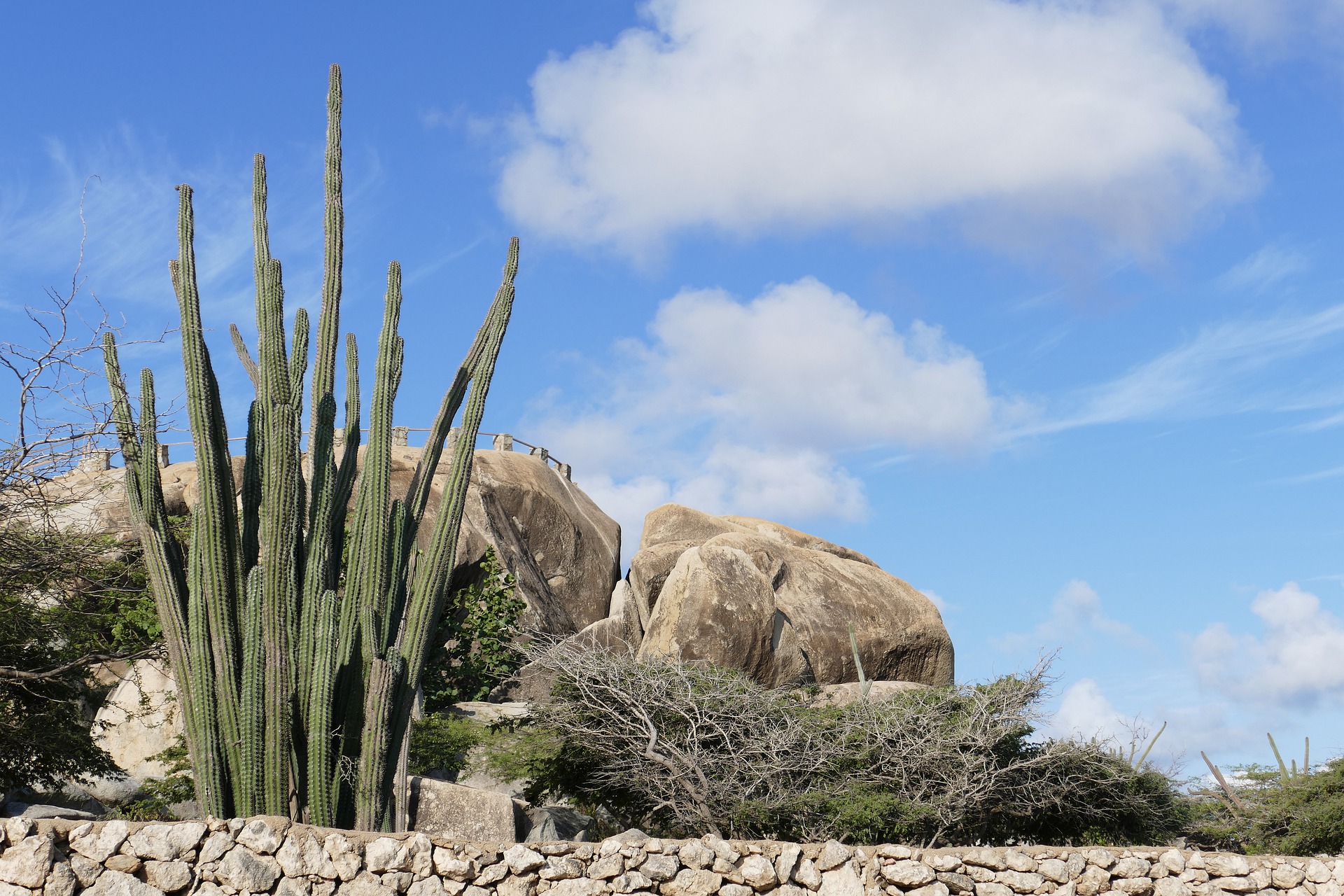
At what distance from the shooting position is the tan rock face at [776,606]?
18984 mm

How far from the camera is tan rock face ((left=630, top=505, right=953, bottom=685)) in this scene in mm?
18984

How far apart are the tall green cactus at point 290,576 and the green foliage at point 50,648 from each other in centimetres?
194

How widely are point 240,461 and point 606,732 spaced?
36.0 ft

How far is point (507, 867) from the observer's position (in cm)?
811

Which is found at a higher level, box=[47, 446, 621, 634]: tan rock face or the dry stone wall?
box=[47, 446, 621, 634]: tan rock face

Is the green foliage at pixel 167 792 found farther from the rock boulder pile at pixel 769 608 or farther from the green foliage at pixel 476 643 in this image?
the rock boulder pile at pixel 769 608

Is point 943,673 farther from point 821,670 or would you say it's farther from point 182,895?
point 182,895

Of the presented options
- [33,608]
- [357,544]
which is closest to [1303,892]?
[357,544]

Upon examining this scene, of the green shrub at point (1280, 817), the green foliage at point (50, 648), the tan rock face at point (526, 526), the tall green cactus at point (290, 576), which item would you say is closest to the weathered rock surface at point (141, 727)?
the green foliage at point (50, 648)

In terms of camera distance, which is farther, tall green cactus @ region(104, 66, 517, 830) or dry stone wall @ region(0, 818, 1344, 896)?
tall green cactus @ region(104, 66, 517, 830)

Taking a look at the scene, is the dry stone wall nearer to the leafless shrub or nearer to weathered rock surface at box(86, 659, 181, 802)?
the leafless shrub

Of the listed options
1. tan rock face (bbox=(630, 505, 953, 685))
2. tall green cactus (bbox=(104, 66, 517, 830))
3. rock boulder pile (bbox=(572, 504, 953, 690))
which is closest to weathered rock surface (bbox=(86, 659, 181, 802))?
tall green cactus (bbox=(104, 66, 517, 830))

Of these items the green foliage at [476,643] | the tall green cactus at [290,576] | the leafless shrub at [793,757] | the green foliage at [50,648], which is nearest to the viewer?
the tall green cactus at [290,576]

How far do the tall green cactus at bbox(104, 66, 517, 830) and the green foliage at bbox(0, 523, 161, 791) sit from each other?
194 cm
